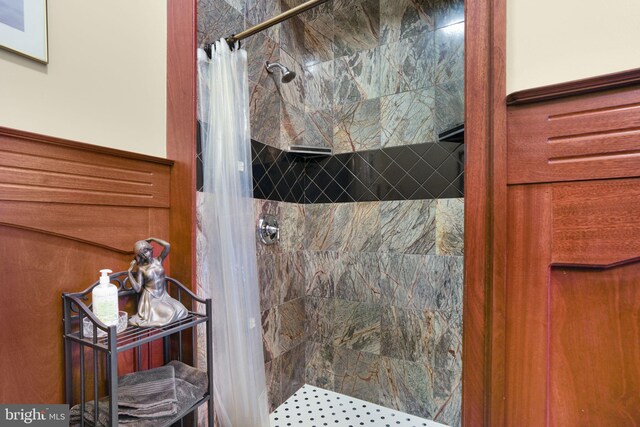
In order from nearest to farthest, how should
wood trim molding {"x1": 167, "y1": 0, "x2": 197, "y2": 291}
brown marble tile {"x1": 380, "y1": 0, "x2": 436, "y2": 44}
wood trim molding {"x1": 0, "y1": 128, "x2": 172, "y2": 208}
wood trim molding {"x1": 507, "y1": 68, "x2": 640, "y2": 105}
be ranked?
1. wood trim molding {"x1": 507, "y1": 68, "x2": 640, "y2": 105}
2. wood trim molding {"x1": 0, "y1": 128, "x2": 172, "y2": 208}
3. wood trim molding {"x1": 167, "y1": 0, "x2": 197, "y2": 291}
4. brown marble tile {"x1": 380, "y1": 0, "x2": 436, "y2": 44}

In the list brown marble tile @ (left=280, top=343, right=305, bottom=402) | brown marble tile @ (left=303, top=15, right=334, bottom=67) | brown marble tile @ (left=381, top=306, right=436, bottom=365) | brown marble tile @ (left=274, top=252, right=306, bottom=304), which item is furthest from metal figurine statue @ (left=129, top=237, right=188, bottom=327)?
brown marble tile @ (left=303, top=15, right=334, bottom=67)

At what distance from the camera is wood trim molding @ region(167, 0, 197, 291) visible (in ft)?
4.23

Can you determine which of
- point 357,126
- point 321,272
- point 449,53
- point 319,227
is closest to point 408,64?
point 449,53

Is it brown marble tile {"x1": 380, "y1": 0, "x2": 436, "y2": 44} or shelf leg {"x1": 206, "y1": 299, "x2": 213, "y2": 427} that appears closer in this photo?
shelf leg {"x1": 206, "y1": 299, "x2": 213, "y2": 427}

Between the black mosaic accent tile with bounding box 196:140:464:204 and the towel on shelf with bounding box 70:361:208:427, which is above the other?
the black mosaic accent tile with bounding box 196:140:464:204

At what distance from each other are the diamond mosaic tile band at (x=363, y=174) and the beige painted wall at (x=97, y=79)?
2.08 feet

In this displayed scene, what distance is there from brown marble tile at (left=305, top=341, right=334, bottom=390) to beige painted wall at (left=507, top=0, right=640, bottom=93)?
6.63ft

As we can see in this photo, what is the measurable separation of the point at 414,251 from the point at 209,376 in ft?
4.38

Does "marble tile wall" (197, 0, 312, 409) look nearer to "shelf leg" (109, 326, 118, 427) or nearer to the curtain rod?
the curtain rod

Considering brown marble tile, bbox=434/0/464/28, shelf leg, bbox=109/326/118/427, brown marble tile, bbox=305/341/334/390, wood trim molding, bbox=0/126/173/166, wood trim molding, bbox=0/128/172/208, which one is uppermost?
brown marble tile, bbox=434/0/464/28

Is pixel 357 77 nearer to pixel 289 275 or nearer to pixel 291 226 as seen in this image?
pixel 291 226

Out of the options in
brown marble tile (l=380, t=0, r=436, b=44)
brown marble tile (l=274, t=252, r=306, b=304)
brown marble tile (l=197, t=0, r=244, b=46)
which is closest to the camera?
brown marble tile (l=197, t=0, r=244, b=46)

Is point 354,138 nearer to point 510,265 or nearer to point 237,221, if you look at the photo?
point 237,221

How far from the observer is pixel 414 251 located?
190cm
